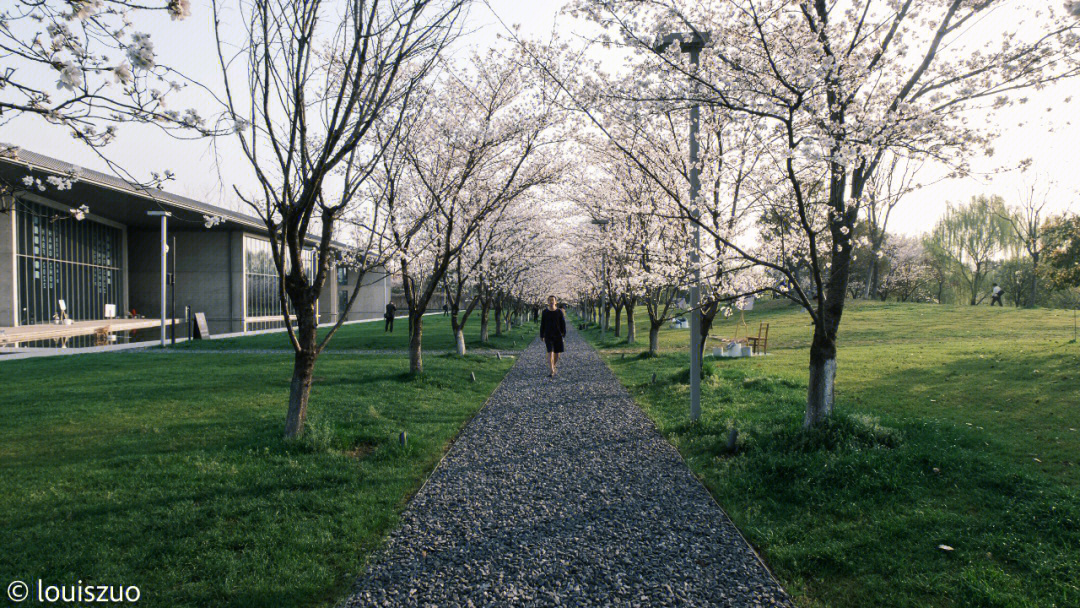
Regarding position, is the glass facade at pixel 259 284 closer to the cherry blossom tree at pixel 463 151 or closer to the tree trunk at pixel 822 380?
the cherry blossom tree at pixel 463 151

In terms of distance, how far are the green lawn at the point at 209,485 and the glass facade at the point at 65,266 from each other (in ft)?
98.9

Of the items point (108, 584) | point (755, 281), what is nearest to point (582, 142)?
point (755, 281)

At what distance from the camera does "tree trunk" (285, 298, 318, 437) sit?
23.6 ft

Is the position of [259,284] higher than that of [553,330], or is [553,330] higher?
[259,284]

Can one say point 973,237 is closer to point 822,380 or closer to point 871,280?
point 871,280

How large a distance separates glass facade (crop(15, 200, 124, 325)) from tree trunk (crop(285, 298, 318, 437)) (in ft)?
109

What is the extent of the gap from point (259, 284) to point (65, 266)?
44.5ft

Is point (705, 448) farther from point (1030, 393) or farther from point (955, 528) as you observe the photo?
point (1030, 393)

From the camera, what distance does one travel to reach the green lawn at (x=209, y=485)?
3.85 meters

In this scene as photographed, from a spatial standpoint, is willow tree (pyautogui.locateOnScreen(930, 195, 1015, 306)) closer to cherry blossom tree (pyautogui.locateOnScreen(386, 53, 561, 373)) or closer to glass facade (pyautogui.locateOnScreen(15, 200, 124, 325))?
cherry blossom tree (pyautogui.locateOnScreen(386, 53, 561, 373))

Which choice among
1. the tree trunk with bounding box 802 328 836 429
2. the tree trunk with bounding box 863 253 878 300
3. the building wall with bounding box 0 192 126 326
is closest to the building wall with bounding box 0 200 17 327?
the building wall with bounding box 0 192 126 326

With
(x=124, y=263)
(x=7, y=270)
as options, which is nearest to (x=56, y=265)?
(x=7, y=270)

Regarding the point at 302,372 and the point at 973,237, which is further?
the point at 973,237

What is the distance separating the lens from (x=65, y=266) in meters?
39.7
